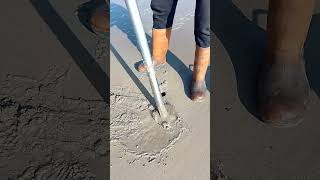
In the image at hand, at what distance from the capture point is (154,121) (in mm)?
2656

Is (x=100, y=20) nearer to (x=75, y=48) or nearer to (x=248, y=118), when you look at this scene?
(x=75, y=48)

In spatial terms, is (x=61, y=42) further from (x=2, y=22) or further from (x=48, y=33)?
(x=2, y=22)

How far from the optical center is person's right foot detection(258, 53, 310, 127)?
2551mm

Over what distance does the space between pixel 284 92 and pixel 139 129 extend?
2.87 feet

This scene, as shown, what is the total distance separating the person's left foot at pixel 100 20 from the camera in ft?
10.4

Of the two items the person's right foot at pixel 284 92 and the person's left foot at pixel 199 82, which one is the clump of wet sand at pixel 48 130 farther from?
the person's right foot at pixel 284 92

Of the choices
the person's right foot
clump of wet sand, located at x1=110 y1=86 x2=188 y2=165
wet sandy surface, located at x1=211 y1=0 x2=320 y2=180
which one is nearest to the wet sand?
clump of wet sand, located at x1=110 y1=86 x2=188 y2=165

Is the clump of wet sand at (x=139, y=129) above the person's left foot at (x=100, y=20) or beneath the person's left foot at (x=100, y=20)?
beneath

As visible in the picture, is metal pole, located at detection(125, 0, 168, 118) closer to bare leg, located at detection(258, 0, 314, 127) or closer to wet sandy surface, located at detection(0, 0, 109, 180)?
wet sandy surface, located at detection(0, 0, 109, 180)

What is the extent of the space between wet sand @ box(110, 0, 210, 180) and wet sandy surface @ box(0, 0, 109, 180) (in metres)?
0.09

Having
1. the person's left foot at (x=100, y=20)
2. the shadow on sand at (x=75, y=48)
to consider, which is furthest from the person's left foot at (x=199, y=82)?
the person's left foot at (x=100, y=20)

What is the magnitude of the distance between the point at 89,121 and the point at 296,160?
3.95ft

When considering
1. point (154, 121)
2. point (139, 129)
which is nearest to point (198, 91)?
point (154, 121)

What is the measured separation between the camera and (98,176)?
243 cm
